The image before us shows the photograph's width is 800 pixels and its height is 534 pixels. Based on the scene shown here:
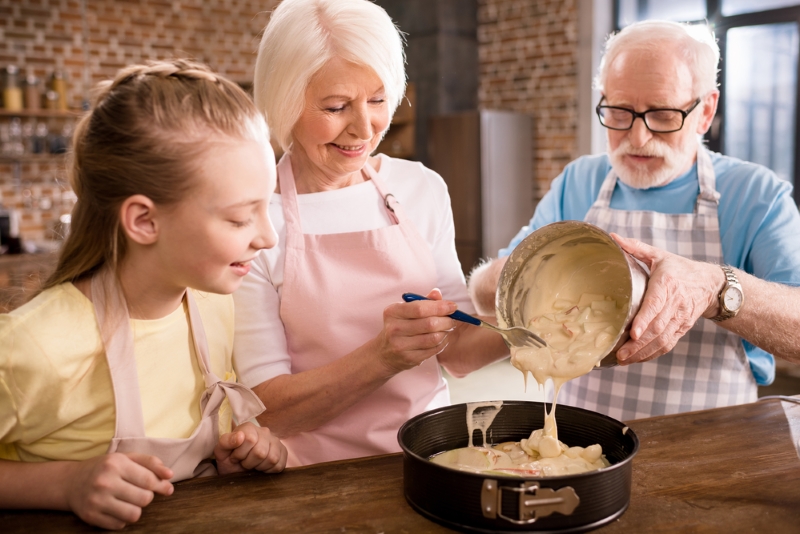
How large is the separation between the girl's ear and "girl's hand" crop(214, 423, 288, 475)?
367 millimetres

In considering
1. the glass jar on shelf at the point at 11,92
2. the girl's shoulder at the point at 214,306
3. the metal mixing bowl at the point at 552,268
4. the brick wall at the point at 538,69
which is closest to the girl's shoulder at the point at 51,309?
the girl's shoulder at the point at 214,306

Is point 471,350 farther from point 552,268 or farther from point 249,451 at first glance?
point 249,451

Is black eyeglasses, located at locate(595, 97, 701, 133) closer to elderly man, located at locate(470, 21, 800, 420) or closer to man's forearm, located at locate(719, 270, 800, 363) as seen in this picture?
elderly man, located at locate(470, 21, 800, 420)

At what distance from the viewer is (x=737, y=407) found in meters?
1.63

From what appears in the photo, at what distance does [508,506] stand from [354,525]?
0.77 ft

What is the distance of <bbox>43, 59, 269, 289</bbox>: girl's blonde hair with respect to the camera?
3.80 ft

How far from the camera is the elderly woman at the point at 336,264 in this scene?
4.88 feet

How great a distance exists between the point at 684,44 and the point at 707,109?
0.67 ft

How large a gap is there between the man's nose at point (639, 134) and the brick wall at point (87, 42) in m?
4.42

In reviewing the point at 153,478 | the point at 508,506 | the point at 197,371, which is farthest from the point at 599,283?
the point at 153,478

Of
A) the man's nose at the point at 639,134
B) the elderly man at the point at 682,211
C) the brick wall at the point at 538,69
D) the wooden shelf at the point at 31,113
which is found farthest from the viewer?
the brick wall at the point at 538,69

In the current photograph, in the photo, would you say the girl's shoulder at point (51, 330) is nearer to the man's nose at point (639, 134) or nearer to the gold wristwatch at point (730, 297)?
the gold wristwatch at point (730, 297)

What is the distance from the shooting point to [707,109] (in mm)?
2055

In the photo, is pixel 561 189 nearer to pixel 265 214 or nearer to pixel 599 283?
Result: pixel 599 283
